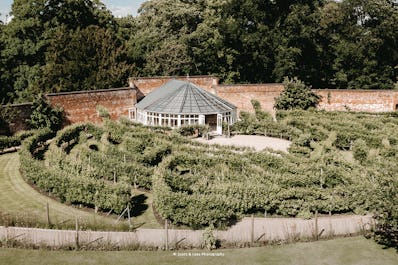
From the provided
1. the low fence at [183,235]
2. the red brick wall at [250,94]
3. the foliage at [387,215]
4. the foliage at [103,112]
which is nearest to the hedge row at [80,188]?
the low fence at [183,235]

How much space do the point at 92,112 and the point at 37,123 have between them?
5867mm

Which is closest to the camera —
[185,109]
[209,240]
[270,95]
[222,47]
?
[209,240]

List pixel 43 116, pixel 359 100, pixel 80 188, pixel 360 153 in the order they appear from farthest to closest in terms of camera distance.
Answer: pixel 359 100
pixel 43 116
pixel 360 153
pixel 80 188

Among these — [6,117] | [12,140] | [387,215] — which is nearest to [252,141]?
[12,140]

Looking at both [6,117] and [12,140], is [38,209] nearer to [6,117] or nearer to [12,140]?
[12,140]

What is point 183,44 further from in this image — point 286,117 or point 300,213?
point 300,213

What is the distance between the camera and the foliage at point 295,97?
42281 mm

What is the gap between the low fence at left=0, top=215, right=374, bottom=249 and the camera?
14875 mm

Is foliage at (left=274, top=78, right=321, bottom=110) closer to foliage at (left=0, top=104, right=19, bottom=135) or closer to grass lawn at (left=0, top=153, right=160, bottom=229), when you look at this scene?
foliage at (left=0, top=104, right=19, bottom=135)

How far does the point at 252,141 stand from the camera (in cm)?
3412

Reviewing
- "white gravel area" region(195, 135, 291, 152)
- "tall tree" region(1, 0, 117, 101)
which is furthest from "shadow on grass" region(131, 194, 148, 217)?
"tall tree" region(1, 0, 117, 101)

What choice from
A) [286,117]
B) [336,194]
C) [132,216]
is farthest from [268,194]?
[286,117]

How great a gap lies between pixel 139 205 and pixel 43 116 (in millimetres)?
17736

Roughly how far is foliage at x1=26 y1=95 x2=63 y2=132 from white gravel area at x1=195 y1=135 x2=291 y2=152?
38.4 ft
